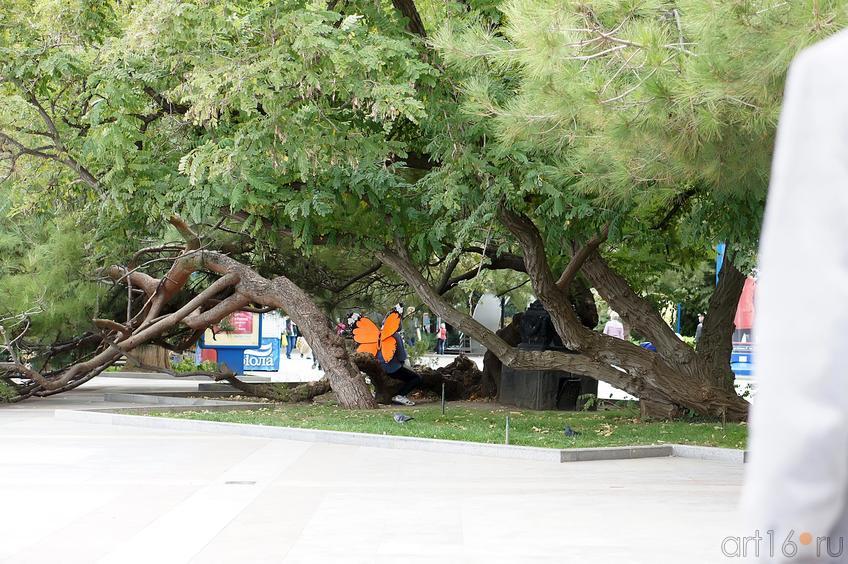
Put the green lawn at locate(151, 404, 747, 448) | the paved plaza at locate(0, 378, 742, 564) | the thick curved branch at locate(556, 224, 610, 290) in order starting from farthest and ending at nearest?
the thick curved branch at locate(556, 224, 610, 290), the green lawn at locate(151, 404, 747, 448), the paved plaza at locate(0, 378, 742, 564)

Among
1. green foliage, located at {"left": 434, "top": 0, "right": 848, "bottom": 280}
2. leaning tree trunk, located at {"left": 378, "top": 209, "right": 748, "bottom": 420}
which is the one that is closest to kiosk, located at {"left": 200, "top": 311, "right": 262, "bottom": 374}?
leaning tree trunk, located at {"left": 378, "top": 209, "right": 748, "bottom": 420}

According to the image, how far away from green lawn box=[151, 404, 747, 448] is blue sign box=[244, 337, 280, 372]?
11668mm

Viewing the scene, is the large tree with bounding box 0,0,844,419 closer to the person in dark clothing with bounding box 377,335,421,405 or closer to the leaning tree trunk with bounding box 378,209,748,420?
the leaning tree trunk with bounding box 378,209,748,420

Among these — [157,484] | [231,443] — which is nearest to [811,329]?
[157,484]

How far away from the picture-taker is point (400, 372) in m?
19.0

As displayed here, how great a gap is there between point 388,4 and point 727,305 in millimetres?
6795

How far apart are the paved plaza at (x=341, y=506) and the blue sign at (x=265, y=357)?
1673cm

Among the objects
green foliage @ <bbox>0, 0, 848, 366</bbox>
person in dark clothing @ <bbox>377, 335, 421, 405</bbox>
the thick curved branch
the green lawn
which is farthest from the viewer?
person in dark clothing @ <bbox>377, 335, 421, 405</bbox>

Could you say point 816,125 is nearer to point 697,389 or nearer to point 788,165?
point 788,165

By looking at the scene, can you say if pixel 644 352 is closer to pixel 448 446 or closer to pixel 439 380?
pixel 448 446

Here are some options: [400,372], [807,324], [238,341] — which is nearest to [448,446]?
[400,372]

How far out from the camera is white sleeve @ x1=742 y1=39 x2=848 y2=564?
39.4 inches

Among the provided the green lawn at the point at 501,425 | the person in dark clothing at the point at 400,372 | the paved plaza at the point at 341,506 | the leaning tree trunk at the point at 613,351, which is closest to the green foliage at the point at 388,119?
the leaning tree trunk at the point at 613,351

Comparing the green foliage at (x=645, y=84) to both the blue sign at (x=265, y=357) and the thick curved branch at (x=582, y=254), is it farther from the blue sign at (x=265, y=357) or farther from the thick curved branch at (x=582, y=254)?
the blue sign at (x=265, y=357)
